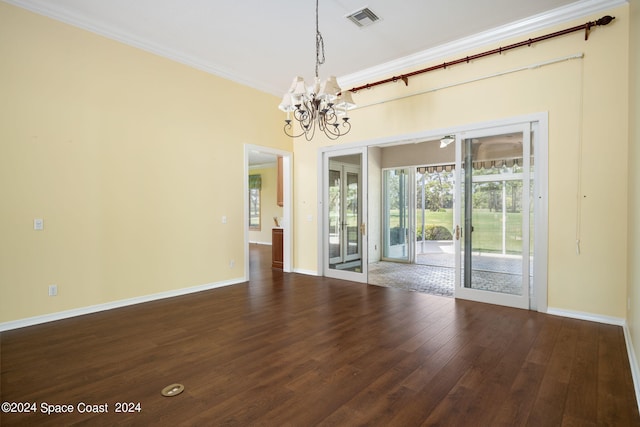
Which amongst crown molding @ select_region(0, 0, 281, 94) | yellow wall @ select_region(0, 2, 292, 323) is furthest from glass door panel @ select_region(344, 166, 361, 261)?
crown molding @ select_region(0, 0, 281, 94)

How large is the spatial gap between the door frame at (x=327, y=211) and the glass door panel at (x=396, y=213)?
8.79 feet

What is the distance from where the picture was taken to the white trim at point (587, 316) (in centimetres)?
356

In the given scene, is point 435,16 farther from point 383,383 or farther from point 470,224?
point 383,383

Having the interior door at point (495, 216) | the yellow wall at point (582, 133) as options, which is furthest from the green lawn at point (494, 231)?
the yellow wall at point (582, 133)

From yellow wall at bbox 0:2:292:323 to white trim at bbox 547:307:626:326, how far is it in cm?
487

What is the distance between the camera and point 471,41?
4496mm

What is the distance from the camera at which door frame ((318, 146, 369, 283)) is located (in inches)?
231

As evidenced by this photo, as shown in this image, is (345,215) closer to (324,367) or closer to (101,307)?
(324,367)

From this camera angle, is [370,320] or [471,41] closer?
[370,320]

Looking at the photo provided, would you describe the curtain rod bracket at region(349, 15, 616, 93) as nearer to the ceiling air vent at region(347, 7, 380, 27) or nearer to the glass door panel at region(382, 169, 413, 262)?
the ceiling air vent at region(347, 7, 380, 27)

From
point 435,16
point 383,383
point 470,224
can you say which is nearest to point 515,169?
point 470,224

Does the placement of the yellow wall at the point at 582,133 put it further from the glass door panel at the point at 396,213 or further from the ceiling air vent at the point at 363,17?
the glass door panel at the point at 396,213

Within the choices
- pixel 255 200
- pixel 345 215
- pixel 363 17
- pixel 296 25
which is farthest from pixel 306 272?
pixel 255 200

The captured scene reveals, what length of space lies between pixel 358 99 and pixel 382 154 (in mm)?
2898
